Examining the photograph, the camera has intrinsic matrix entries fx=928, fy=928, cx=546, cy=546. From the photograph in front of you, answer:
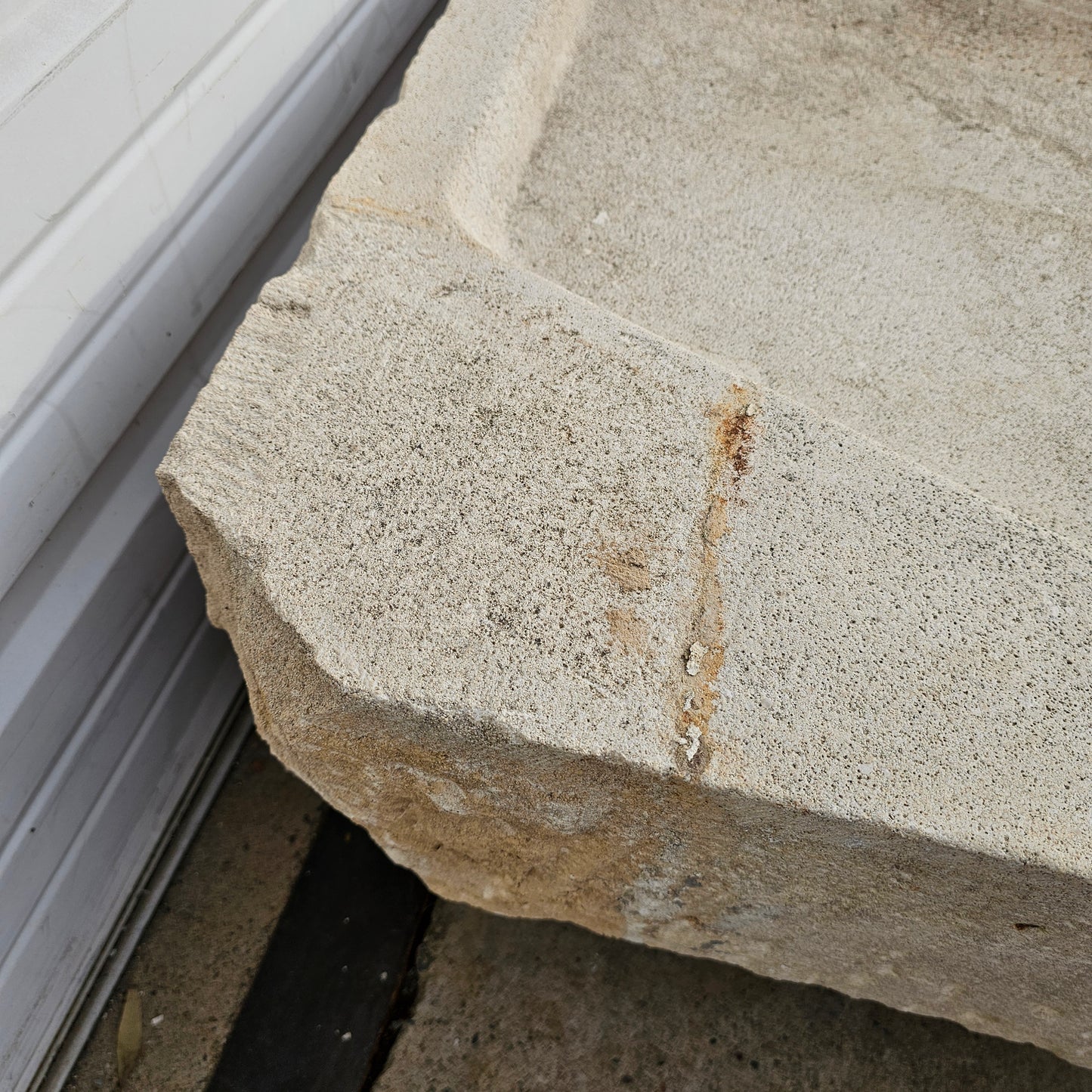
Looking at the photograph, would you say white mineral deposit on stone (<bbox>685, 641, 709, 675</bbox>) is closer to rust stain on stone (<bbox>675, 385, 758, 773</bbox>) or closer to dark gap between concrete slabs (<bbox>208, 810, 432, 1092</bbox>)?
rust stain on stone (<bbox>675, 385, 758, 773</bbox>)

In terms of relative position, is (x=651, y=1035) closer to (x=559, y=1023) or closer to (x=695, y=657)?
(x=559, y=1023)

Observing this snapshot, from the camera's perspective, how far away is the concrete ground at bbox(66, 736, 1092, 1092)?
153cm

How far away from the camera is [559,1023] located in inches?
62.4

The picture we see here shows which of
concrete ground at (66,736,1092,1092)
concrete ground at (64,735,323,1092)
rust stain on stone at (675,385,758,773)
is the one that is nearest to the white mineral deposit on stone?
rust stain on stone at (675,385,758,773)

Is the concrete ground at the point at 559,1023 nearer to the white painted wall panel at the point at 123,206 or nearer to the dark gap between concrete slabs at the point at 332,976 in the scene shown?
the dark gap between concrete slabs at the point at 332,976

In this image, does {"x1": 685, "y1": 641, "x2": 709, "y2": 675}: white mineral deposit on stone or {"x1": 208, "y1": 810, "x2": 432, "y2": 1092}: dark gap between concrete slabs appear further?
{"x1": 208, "y1": 810, "x2": 432, "y2": 1092}: dark gap between concrete slabs

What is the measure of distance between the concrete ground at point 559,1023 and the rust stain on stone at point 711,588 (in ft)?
2.65

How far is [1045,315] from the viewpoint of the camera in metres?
1.52

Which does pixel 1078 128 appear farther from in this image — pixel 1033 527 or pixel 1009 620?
pixel 1009 620

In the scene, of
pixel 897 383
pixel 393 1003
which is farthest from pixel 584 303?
pixel 393 1003

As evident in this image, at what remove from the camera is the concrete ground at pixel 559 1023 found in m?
1.53

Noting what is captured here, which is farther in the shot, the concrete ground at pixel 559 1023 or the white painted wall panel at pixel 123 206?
the concrete ground at pixel 559 1023

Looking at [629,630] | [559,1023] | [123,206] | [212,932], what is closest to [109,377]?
[123,206]

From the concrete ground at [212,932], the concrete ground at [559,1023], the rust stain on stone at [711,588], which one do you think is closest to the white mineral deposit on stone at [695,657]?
the rust stain on stone at [711,588]
